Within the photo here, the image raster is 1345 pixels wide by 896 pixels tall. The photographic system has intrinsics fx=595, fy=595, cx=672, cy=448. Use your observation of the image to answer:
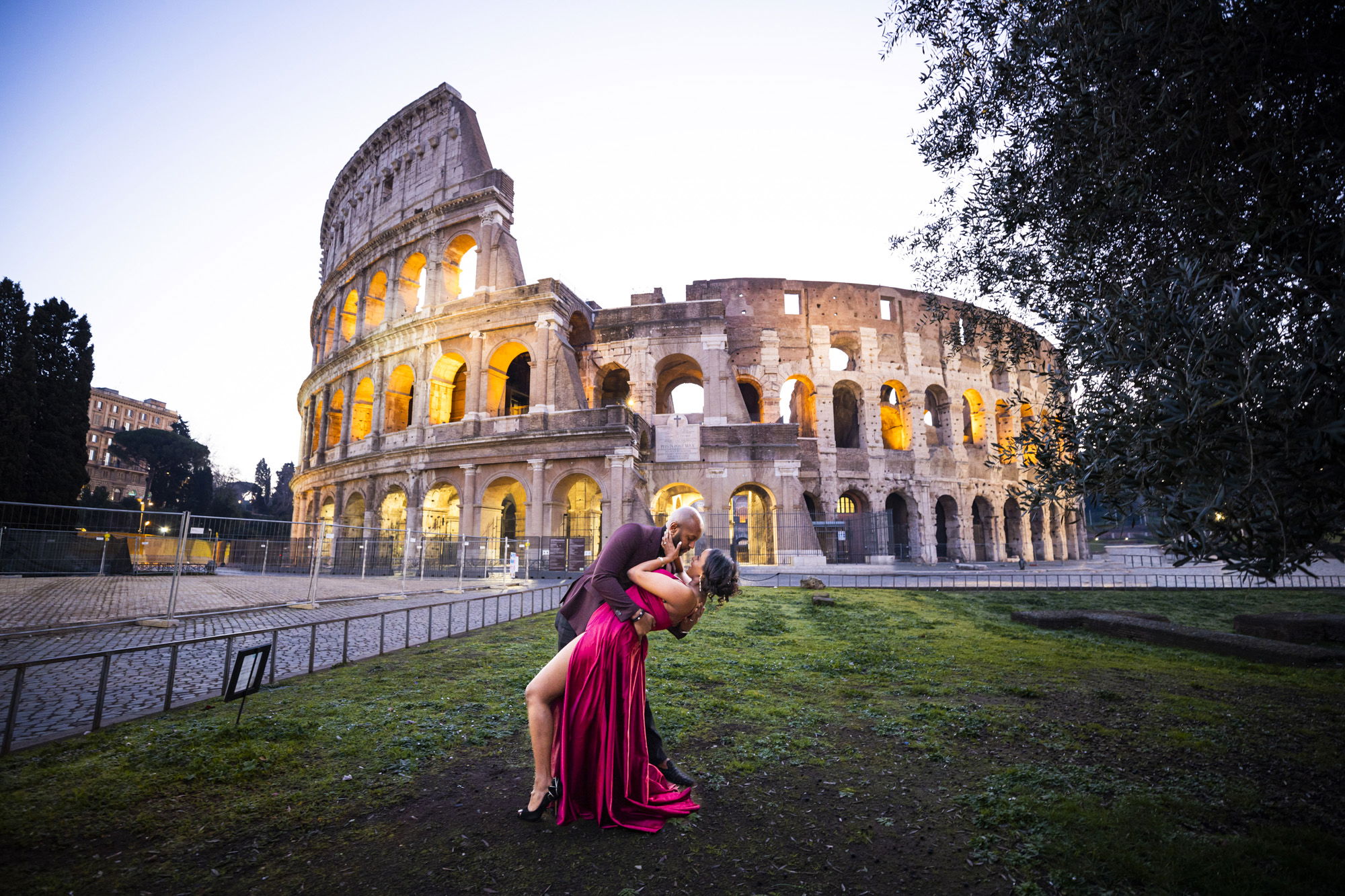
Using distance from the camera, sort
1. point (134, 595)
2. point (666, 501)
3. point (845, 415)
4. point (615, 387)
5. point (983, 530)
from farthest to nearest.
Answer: point (845, 415)
point (983, 530)
point (615, 387)
point (666, 501)
point (134, 595)

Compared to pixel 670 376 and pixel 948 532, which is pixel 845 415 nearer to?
pixel 948 532

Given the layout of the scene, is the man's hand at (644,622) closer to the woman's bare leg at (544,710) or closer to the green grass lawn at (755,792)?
the woman's bare leg at (544,710)

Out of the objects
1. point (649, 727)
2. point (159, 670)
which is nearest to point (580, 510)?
point (159, 670)

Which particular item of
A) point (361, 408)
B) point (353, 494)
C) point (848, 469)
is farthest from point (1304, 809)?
point (361, 408)

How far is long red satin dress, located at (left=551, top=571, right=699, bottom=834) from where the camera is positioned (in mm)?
2939

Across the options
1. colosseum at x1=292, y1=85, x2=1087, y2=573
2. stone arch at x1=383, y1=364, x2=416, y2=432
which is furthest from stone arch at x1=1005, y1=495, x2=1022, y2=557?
stone arch at x1=383, y1=364, x2=416, y2=432

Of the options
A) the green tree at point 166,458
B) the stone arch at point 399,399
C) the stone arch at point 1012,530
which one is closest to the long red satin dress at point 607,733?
the stone arch at point 399,399

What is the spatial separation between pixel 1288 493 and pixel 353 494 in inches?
1182

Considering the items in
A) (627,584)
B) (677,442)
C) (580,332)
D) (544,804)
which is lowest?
(544,804)

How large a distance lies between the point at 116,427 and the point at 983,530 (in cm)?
8997

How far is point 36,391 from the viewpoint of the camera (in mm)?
24766

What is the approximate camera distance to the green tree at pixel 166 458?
160 ft

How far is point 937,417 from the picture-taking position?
31.4 metres

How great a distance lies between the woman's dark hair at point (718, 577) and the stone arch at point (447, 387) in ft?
75.8
